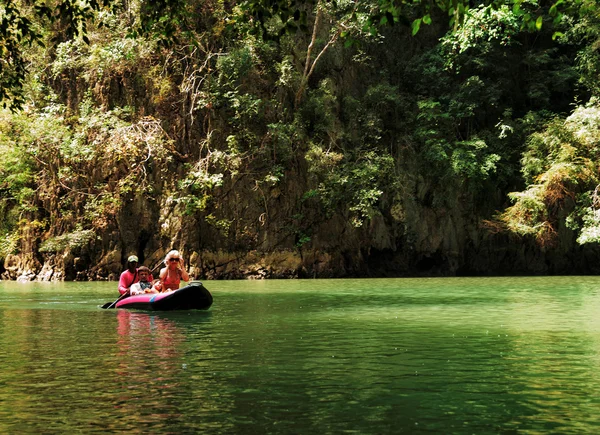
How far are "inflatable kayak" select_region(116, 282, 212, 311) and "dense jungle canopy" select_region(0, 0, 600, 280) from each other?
49.8 ft

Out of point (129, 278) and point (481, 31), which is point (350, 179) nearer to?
point (481, 31)

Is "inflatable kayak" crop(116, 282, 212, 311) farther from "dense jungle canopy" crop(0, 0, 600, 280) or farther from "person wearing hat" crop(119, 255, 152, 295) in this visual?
"dense jungle canopy" crop(0, 0, 600, 280)

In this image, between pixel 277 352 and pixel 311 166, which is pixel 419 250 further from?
pixel 277 352

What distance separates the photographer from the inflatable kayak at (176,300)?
14.6 m

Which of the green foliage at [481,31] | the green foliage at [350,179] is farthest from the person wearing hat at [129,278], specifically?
the green foliage at [481,31]

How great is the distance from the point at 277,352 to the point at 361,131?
24.8 m

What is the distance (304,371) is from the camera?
24.6 feet

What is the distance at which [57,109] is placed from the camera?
32.4 metres

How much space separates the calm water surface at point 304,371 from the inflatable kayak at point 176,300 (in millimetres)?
287

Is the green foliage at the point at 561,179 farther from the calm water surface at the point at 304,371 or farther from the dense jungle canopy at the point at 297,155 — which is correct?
the calm water surface at the point at 304,371

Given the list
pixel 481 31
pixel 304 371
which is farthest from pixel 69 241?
pixel 304 371

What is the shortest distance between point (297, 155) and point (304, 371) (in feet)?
81.5

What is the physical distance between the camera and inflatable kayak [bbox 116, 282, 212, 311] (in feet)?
47.9

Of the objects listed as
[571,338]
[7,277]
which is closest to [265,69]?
[7,277]
